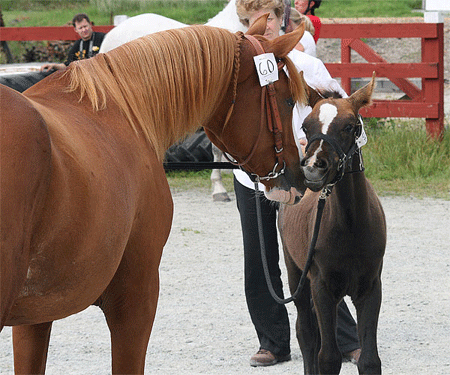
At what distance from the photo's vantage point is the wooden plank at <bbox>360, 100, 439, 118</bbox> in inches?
368

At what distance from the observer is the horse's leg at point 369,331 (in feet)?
10.0

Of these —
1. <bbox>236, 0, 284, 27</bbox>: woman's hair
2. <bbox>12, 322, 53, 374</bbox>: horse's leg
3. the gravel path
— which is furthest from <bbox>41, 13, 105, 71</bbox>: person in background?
<bbox>12, 322, 53, 374</bbox>: horse's leg

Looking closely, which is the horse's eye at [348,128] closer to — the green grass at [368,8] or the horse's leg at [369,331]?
the horse's leg at [369,331]

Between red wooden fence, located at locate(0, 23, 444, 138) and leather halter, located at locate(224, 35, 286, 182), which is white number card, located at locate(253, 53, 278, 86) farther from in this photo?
red wooden fence, located at locate(0, 23, 444, 138)

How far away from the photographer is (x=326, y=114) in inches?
117

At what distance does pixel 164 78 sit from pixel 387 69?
796 cm

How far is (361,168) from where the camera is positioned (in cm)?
315

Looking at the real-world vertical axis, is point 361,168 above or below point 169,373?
above

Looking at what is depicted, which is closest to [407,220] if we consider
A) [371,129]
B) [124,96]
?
[371,129]

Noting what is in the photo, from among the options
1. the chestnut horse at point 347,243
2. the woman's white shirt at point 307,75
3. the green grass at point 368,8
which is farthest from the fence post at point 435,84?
the green grass at point 368,8

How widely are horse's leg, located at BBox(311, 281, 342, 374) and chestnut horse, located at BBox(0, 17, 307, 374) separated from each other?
0.68 meters

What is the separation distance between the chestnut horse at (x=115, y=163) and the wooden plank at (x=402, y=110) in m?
7.09

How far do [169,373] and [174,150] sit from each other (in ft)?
19.4

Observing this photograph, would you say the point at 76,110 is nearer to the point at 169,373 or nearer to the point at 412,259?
the point at 169,373
